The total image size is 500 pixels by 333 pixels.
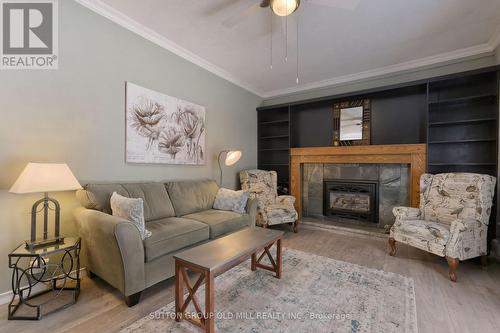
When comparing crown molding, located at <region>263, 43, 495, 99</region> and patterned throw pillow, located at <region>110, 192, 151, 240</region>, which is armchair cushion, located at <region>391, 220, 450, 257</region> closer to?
crown molding, located at <region>263, 43, 495, 99</region>

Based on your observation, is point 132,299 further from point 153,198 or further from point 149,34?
point 149,34

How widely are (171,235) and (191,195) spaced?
1008mm

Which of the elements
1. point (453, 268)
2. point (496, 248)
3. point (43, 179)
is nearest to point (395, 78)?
point (496, 248)

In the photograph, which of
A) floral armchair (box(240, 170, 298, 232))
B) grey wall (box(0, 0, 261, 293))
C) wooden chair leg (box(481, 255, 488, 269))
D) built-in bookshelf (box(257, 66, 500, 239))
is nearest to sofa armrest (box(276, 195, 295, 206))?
floral armchair (box(240, 170, 298, 232))

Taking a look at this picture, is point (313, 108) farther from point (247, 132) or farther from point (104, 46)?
point (104, 46)

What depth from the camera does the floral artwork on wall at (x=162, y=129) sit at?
263cm

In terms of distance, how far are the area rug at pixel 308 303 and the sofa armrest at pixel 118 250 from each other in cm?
31

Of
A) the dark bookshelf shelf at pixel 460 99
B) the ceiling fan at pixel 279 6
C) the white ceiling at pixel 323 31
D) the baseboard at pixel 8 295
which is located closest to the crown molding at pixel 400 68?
the white ceiling at pixel 323 31

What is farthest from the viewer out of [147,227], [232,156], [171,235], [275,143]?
[275,143]

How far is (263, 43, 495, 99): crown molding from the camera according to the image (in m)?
3.06

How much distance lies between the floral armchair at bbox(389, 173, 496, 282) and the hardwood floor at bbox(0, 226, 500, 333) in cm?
19

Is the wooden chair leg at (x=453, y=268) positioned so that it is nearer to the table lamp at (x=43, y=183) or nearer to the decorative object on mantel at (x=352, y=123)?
the decorative object on mantel at (x=352, y=123)

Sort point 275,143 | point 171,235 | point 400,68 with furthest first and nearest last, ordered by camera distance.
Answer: point 275,143, point 400,68, point 171,235

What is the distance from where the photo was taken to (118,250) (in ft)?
5.49
